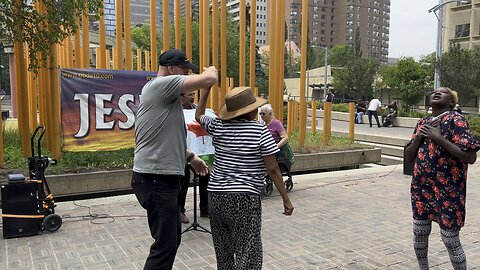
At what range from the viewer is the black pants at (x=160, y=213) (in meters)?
3.13

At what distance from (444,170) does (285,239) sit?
2297 mm

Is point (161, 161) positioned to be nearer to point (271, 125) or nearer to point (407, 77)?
point (271, 125)

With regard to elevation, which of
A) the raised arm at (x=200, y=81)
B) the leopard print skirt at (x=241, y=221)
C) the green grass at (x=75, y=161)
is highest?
the raised arm at (x=200, y=81)

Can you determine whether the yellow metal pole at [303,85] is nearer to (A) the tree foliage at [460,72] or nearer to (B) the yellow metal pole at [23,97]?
(B) the yellow metal pole at [23,97]

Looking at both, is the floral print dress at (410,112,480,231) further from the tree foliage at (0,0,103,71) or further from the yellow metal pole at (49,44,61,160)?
the yellow metal pole at (49,44,61,160)

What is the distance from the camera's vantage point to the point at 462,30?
171ft

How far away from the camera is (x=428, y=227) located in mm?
3877

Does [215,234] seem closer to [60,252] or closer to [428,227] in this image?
[428,227]

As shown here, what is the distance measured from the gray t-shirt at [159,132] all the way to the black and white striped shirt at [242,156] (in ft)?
1.05

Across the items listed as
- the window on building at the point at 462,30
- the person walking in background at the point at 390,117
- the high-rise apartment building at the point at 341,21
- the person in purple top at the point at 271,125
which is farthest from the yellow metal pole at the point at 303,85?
the high-rise apartment building at the point at 341,21

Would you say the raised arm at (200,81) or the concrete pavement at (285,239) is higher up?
the raised arm at (200,81)

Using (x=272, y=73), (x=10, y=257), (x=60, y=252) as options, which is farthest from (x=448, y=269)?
(x=272, y=73)

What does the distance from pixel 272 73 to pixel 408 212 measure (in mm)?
5284

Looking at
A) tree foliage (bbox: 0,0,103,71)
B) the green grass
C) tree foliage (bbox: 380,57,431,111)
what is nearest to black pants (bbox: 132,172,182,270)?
tree foliage (bbox: 0,0,103,71)
